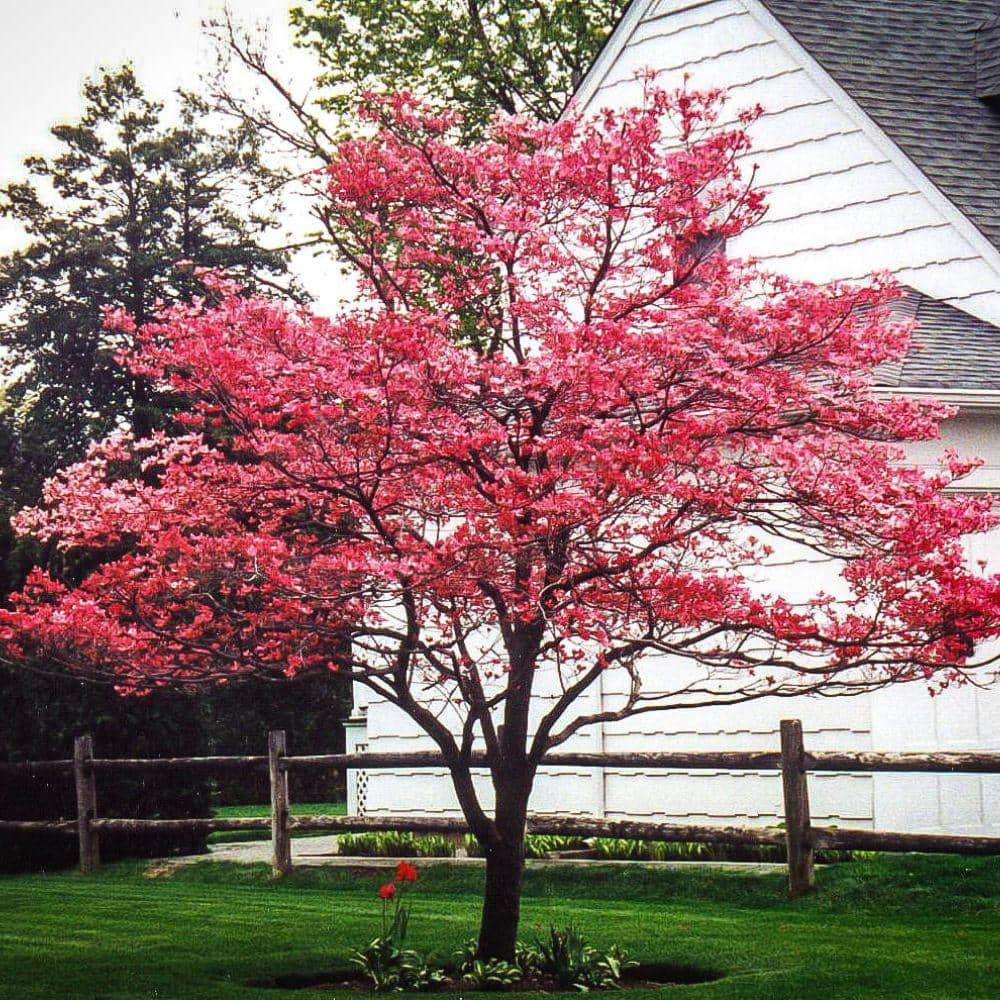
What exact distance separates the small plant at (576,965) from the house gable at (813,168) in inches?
282

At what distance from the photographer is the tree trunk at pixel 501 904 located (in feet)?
26.3

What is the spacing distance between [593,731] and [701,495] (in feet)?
23.0

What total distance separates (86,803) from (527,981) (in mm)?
8451

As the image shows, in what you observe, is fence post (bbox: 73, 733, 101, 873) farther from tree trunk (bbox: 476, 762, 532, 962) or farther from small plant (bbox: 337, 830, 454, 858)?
tree trunk (bbox: 476, 762, 532, 962)

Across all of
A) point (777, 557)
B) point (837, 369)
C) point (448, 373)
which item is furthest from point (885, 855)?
point (448, 373)

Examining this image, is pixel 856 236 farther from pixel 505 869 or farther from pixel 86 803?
pixel 86 803

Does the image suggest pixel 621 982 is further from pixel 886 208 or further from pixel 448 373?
pixel 886 208

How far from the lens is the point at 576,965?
782 cm

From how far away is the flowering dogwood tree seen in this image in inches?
277

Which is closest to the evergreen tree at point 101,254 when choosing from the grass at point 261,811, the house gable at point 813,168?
the grass at point 261,811

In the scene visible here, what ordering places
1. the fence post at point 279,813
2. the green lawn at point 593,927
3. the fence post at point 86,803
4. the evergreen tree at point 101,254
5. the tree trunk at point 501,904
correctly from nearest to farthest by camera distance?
the green lawn at point 593,927 < the tree trunk at point 501,904 < the fence post at point 279,813 < the fence post at point 86,803 < the evergreen tree at point 101,254

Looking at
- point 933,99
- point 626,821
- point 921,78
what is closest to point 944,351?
point 933,99

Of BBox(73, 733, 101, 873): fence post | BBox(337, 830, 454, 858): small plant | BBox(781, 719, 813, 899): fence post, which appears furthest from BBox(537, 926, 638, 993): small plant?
BBox(73, 733, 101, 873): fence post

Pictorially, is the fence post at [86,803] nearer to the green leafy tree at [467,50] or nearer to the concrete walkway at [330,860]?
the concrete walkway at [330,860]
